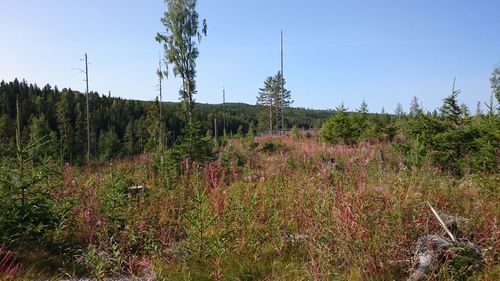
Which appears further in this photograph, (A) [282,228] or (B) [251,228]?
(A) [282,228]

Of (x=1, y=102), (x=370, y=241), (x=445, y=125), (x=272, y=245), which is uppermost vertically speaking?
(x=1, y=102)

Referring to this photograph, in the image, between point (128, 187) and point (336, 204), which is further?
point (128, 187)

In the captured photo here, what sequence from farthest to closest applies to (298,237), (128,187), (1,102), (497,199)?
1. (1,102)
2. (128,187)
3. (497,199)
4. (298,237)

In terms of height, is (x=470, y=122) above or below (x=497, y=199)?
above

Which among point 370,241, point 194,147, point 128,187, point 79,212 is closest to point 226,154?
point 194,147

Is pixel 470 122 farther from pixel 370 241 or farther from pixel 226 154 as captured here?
pixel 370 241

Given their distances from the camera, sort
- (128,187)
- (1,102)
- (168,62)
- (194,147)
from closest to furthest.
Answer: (128,187) < (194,147) < (168,62) < (1,102)

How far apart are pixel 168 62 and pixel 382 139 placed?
13179 millimetres

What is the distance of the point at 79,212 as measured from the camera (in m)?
5.02

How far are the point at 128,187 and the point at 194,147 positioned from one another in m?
3.59

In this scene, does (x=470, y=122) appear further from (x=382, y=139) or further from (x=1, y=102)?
(x=1, y=102)

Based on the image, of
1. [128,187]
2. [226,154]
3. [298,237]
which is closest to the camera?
[298,237]

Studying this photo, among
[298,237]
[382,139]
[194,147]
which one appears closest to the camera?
[298,237]

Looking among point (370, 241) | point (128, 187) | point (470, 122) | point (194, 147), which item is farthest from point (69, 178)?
point (470, 122)
